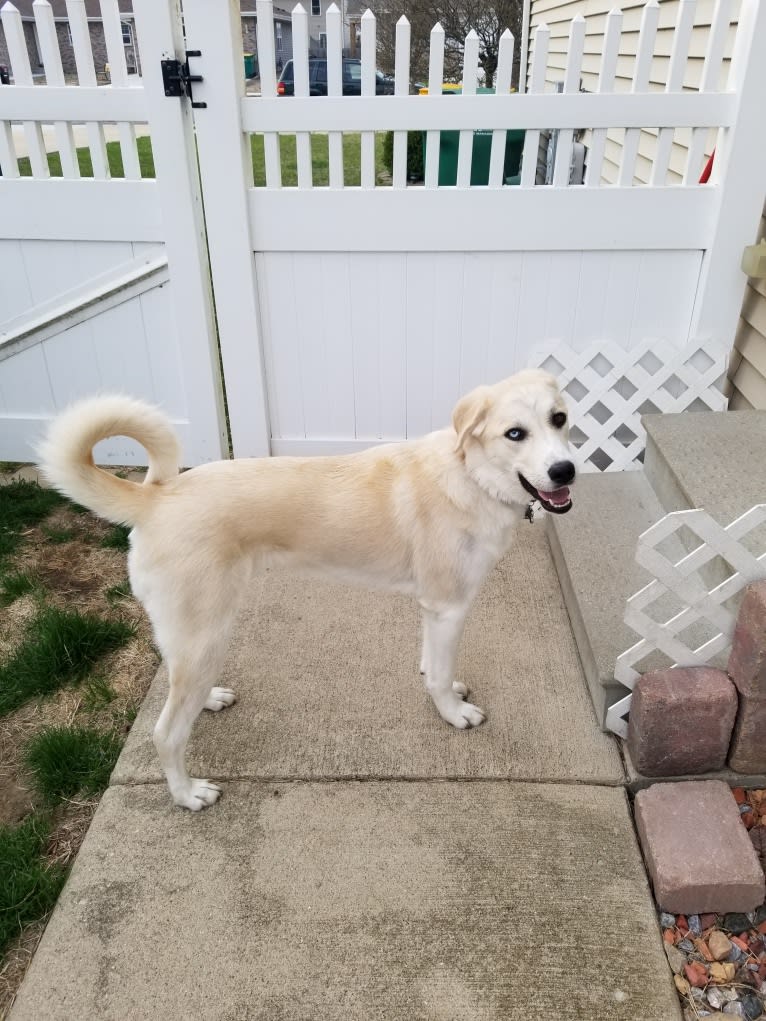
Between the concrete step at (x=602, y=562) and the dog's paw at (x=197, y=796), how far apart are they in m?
1.43

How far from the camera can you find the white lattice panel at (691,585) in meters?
2.38

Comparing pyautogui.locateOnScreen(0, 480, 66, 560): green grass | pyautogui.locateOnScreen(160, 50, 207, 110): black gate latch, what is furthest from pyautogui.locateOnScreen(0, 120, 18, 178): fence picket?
pyautogui.locateOnScreen(0, 480, 66, 560): green grass

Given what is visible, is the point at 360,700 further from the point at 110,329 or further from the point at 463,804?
the point at 110,329

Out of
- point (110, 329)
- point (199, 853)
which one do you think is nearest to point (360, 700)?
point (199, 853)

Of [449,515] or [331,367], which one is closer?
[449,515]

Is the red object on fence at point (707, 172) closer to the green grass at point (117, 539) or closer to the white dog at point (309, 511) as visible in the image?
the white dog at point (309, 511)

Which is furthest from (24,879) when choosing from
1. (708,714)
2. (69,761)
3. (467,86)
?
(467,86)

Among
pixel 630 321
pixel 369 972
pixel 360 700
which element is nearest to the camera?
pixel 369 972

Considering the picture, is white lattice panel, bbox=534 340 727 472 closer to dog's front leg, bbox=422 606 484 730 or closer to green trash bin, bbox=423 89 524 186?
dog's front leg, bbox=422 606 484 730

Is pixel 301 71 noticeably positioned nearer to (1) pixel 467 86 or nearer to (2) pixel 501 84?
(1) pixel 467 86

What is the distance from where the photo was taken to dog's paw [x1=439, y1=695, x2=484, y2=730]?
278cm

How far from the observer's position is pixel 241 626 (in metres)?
3.37

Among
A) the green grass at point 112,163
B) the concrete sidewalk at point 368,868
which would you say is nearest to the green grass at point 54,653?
the concrete sidewalk at point 368,868

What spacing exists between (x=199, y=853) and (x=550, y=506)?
1573mm
